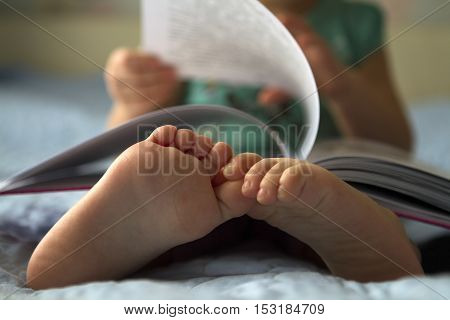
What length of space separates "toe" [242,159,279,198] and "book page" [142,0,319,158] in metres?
0.08

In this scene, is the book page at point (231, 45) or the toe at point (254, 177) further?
the book page at point (231, 45)

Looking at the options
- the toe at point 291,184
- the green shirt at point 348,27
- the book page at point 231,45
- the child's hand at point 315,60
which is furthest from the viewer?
the green shirt at point 348,27

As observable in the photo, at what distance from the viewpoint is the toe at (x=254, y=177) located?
0.40 metres

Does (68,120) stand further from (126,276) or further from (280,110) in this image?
(126,276)

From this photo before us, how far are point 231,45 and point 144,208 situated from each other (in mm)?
380

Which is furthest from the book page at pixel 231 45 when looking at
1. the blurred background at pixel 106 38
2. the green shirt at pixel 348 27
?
the blurred background at pixel 106 38

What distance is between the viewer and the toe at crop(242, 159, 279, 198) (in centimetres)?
40

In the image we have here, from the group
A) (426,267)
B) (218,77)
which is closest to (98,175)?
(426,267)

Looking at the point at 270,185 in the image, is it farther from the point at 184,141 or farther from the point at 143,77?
the point at 143,77

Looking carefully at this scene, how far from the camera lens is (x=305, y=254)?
20.1 inches

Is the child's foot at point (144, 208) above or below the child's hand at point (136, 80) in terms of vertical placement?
below

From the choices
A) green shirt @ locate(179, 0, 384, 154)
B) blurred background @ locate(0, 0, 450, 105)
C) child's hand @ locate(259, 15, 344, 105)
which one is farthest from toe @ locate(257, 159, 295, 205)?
blurred background @ locate(0, 0, 450, 105)

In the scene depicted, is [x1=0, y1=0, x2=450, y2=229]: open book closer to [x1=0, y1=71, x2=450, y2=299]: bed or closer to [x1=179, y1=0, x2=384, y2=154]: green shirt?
[x1=0, y1=71, x2=450, y2=299]: bed

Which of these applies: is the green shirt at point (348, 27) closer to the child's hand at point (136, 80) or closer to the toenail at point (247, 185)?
the child's hand at point (136, 80)
